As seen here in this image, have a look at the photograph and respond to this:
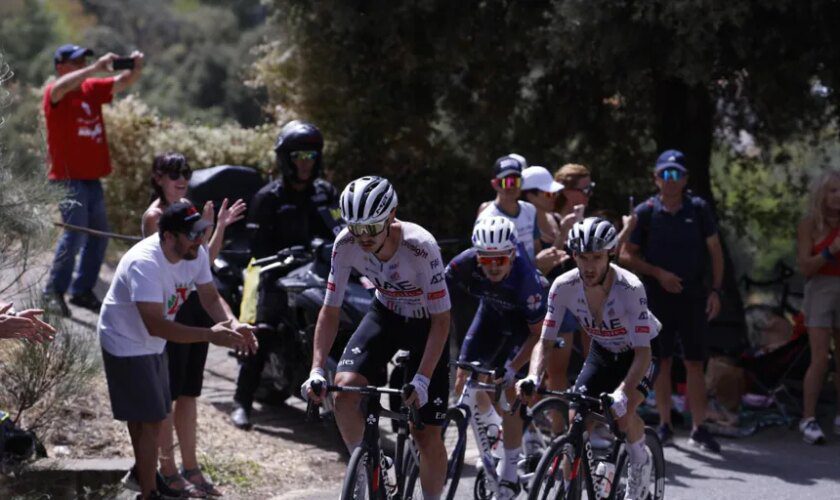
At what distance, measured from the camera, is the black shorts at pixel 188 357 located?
24.2 ft

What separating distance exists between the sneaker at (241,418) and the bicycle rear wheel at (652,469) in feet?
9.61

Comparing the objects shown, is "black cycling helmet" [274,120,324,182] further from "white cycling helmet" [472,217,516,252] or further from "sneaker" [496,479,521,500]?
"sneaker" [496,479,521,500]

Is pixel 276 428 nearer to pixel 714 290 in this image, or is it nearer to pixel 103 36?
pixel 714 290

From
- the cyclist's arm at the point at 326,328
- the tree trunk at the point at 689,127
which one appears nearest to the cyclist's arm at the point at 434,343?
the cyclist's arm at the point at 326,328

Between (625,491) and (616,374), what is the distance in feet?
2.07

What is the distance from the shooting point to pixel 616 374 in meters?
6.87

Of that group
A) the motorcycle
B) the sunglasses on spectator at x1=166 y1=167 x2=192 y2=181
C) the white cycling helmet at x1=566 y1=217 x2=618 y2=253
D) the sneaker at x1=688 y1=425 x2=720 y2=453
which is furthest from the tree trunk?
the sunglasses on spectator at x1=166 y1=167 x2=192 y2=181

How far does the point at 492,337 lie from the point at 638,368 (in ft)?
4.13

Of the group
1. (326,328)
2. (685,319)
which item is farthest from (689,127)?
(326,328)

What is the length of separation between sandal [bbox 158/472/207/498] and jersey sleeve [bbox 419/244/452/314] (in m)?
1.99

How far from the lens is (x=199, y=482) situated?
7.38 m

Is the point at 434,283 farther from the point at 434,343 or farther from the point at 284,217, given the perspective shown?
the point at 284,217

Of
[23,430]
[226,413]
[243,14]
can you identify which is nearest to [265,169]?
[226,413]

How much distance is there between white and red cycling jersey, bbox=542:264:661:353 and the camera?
6.67 metres
